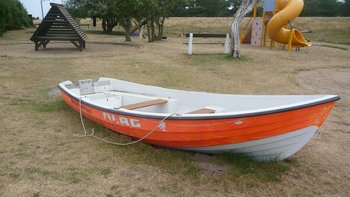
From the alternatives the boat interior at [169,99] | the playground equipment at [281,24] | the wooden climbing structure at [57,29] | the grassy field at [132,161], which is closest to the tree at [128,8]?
the wooden climbing structure at [57,29]

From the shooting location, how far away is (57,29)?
13672 millimetres

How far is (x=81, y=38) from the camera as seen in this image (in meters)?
13.8

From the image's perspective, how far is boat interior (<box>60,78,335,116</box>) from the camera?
4082 millimetres

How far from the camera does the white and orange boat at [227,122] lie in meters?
3.35

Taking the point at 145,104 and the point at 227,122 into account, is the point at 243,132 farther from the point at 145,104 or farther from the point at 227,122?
the point at 145,104

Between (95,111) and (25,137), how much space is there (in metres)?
1.06

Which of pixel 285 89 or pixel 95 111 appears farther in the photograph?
pixel 285 89

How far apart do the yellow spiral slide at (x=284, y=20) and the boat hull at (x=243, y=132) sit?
13.9 m

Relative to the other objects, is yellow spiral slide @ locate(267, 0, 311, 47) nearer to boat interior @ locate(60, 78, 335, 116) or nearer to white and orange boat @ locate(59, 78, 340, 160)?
boat interior @ locate(60, 78, 335, 116)

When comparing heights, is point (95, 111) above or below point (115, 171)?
above

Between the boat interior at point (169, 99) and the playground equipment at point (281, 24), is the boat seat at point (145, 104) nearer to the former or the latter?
the boat interior at point (169, 99)

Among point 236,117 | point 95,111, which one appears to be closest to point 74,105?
point 95,111

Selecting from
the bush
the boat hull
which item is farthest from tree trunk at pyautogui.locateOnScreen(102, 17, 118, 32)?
the boat hull

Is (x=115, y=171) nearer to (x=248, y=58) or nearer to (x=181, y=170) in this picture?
(x=181, y=170)
